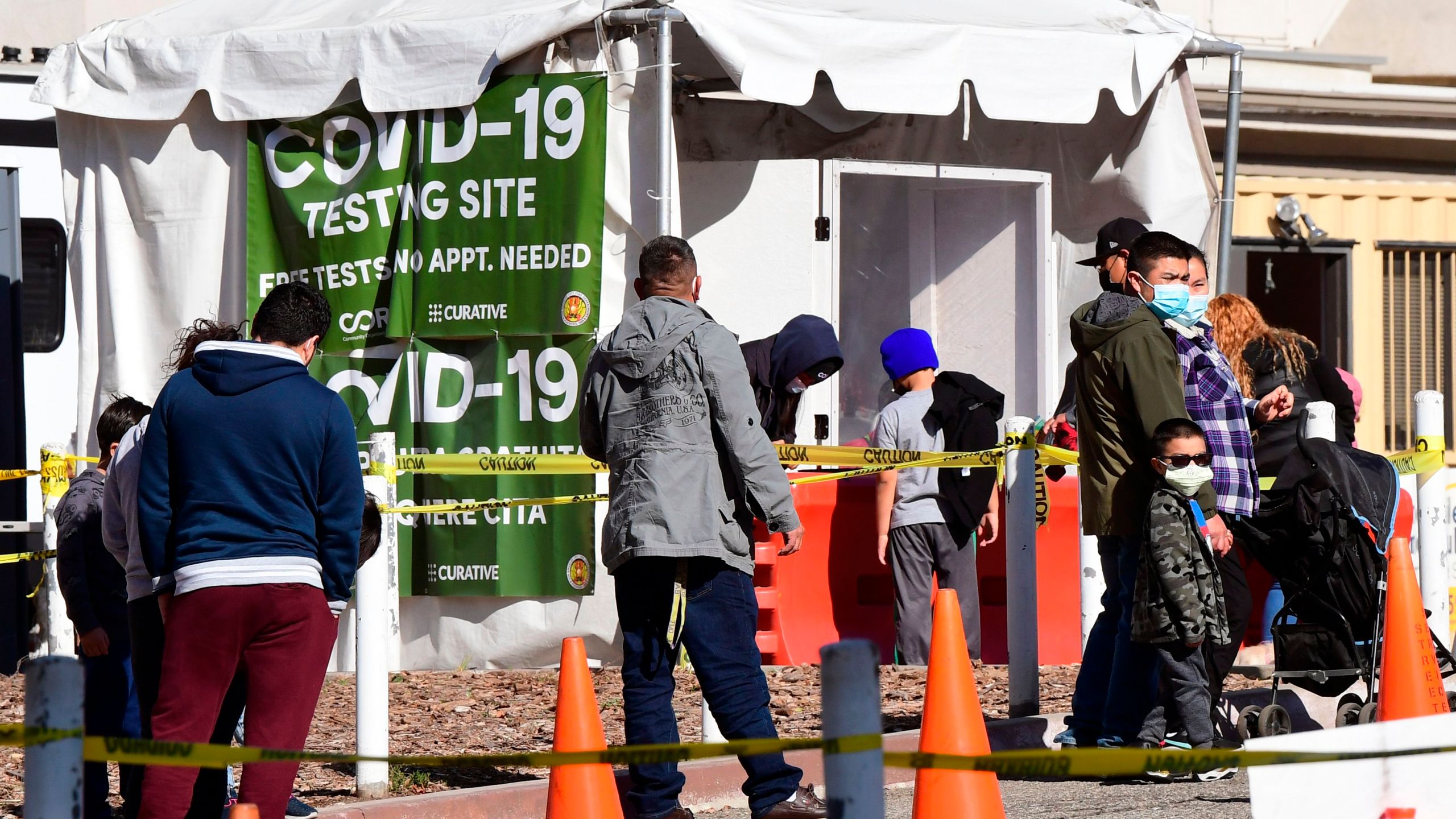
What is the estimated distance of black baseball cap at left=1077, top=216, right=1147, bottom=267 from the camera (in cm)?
732

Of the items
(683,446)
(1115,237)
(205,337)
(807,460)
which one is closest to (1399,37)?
(1115,237)

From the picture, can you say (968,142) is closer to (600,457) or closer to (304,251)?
(304,251)

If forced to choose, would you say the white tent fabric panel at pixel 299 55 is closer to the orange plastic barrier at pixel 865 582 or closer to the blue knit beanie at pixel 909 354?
the blue knit beanie at pixel 909 354

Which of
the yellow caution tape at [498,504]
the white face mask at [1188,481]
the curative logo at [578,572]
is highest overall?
the white face mask at [1188,481]

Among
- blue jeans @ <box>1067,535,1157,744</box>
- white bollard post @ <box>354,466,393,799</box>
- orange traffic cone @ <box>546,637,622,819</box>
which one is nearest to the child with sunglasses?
blue jeans @ <box>1067,535,1157,744</box>

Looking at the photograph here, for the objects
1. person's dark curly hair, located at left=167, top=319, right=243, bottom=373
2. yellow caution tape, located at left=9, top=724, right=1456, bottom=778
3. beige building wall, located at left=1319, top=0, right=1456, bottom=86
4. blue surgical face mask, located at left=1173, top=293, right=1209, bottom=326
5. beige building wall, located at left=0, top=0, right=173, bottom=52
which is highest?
beige building wall, located at left=1319, top=0, right=1456, bottom=86

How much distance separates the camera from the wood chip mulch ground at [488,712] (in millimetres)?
6746

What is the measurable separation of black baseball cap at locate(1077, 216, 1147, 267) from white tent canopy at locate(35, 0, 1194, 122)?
181 centimetres

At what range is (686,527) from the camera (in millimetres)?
5508

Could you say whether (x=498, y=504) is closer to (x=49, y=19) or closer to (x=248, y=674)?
(x=248, y=674)

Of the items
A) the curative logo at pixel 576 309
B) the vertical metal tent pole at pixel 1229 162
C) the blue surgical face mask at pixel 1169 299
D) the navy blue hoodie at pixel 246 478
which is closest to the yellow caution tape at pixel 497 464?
the curative logo at pixel 576 309

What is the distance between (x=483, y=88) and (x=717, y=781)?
13.3 feet

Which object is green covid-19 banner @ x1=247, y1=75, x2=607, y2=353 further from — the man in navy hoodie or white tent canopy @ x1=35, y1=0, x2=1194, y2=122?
the man in navy hoodie

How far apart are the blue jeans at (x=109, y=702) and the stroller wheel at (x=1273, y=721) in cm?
388
